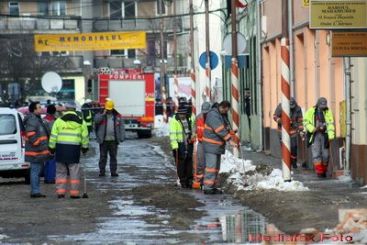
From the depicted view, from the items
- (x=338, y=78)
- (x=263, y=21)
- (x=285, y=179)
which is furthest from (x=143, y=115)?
(x=285, y=179)

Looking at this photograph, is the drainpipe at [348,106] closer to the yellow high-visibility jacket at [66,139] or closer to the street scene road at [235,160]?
the street scene road at [235,160]

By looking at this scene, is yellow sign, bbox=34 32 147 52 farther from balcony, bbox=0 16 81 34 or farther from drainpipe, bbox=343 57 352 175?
drainpipe, bbox=343 57 352 175

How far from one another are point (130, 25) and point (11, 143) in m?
56.7

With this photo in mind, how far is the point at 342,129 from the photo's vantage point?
21625 millimetres

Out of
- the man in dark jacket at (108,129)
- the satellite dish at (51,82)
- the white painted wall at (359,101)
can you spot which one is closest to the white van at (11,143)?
the man in dark jacket at (108,129)

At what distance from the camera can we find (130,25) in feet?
261

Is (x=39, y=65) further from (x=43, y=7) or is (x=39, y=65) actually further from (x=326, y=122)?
(x=326, y=122)

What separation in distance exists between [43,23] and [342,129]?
55738 millimetres

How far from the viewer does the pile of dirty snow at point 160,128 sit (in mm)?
50938

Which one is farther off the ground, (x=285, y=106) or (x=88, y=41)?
(x=88, y=41)

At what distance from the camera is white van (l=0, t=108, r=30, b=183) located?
75.9 ft

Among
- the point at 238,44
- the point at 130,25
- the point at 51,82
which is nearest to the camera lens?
the point at 238,44

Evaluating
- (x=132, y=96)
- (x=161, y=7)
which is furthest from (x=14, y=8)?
(x=132, y=96)

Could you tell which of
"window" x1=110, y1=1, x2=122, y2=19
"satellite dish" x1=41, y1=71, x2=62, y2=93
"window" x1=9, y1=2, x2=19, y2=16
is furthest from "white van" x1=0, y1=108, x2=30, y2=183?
"window" x1=110, y1=1, x2=122, y2=19
